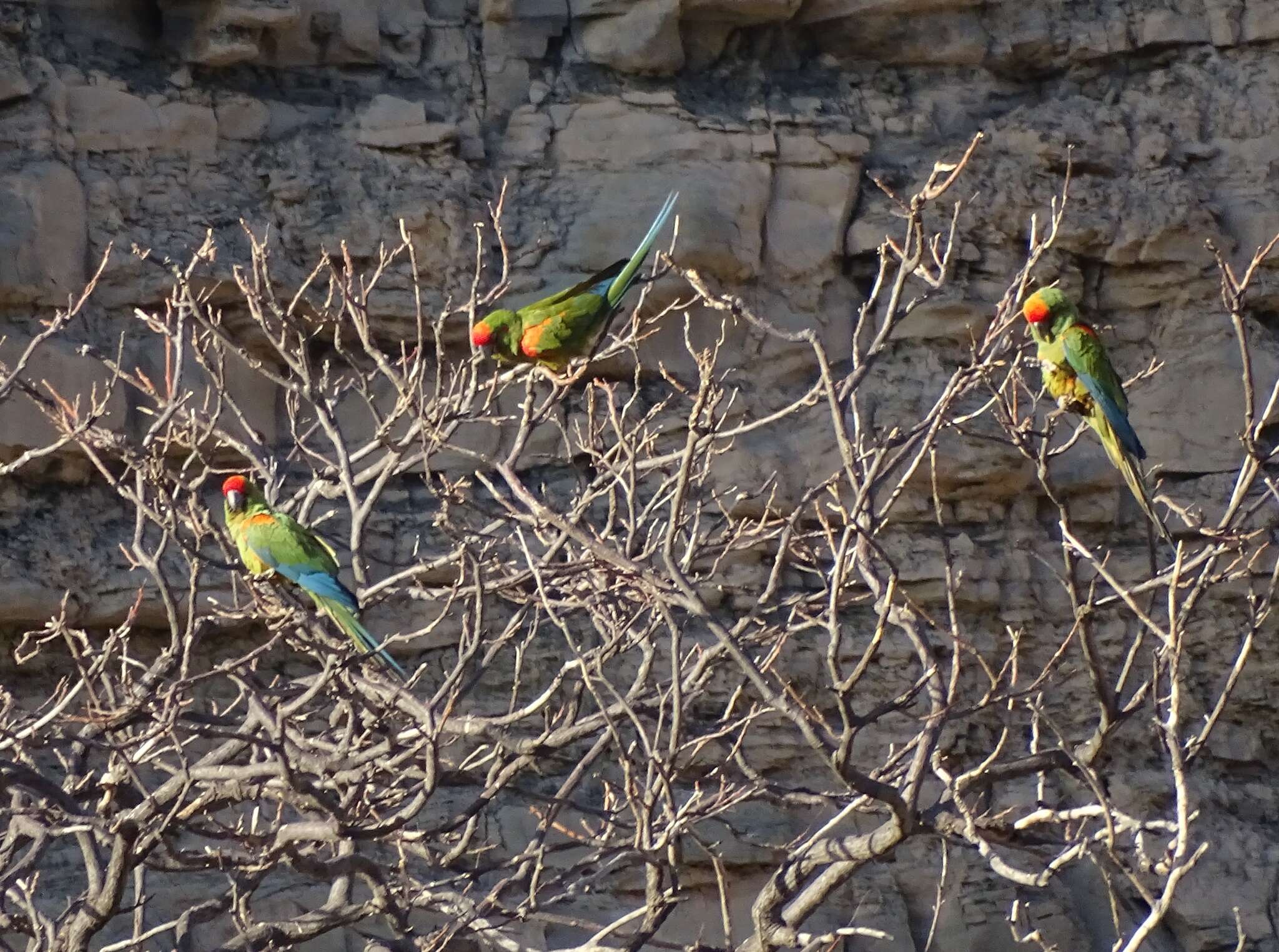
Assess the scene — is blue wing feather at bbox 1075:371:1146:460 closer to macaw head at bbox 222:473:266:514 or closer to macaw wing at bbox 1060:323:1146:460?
macaw wing at bbox 1060:323:1146:460

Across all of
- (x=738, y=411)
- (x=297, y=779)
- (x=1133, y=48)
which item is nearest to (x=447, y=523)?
(x=297, y=779)

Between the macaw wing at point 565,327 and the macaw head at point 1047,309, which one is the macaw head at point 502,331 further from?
the macaw head at point 1047,309

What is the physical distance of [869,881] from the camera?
7.38 m

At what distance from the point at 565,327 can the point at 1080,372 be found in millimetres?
1466

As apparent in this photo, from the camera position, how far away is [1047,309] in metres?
4.54

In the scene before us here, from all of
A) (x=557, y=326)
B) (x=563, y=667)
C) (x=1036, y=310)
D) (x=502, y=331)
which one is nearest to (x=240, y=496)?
(x=502, y=331)

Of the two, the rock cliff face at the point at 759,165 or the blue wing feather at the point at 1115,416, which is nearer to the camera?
the blue wing feather at the point at 1115,416

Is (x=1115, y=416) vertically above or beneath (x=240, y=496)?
above

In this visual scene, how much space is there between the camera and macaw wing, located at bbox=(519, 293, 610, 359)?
4723mm

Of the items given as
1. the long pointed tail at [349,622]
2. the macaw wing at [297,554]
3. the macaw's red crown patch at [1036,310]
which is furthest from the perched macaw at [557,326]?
the macaw's red crown patch at [1036,310]

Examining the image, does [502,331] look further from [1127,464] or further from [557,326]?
[1127,464]

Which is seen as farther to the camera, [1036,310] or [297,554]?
[1036,310]

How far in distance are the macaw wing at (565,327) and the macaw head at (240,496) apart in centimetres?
89

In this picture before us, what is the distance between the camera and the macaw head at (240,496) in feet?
14.8
